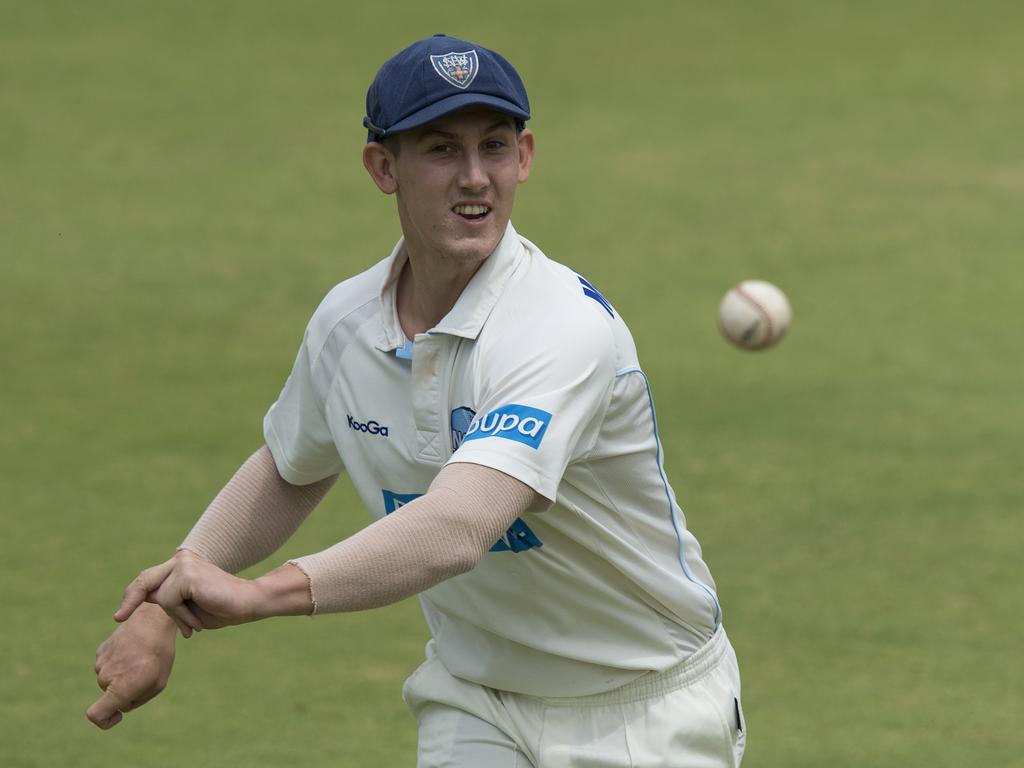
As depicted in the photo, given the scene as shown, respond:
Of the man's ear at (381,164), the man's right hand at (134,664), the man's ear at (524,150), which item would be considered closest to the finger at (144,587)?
the man's right hand at (134,664)

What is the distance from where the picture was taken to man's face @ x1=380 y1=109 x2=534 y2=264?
3.94 metres

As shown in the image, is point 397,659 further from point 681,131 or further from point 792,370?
point 681,131

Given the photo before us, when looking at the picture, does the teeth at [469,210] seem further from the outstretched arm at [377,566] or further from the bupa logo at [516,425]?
the outstretched arm at [377,566]

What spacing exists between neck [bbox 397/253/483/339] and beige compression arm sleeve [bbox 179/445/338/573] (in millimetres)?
695

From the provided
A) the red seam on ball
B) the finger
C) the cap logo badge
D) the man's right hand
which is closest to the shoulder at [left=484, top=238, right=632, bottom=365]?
the cap logo badge

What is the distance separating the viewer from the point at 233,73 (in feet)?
61.0

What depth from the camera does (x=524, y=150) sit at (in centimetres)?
419

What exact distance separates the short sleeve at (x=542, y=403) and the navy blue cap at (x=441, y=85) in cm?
52

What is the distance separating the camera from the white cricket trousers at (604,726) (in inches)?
168

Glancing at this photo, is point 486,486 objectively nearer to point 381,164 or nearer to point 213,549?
point 381,164

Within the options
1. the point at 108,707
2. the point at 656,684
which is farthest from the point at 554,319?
the point at 108,707

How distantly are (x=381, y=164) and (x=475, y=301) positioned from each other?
42cm

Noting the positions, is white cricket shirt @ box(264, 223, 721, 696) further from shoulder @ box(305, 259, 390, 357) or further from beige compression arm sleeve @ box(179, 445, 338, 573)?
beige compression arm sleeve @ box(179, 445, 338, 573)

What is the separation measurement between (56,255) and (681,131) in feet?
20.1
